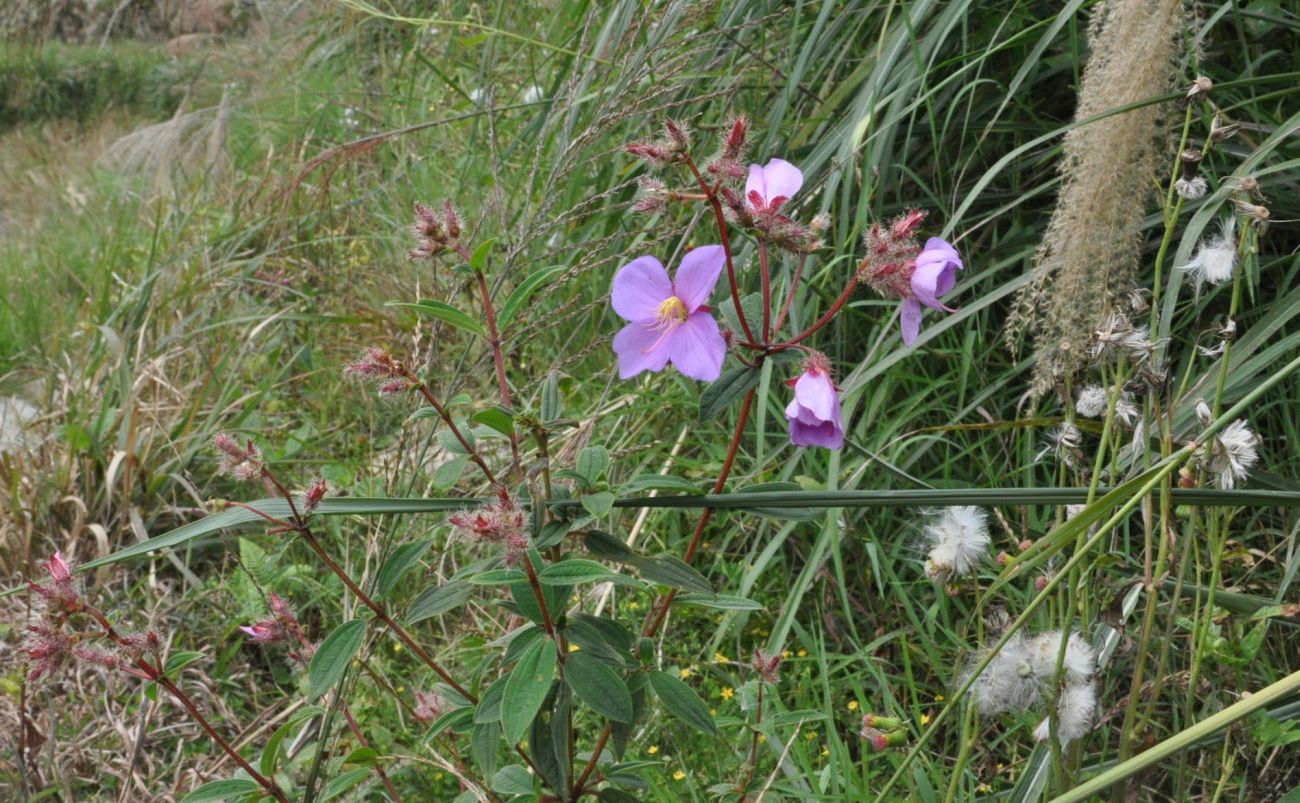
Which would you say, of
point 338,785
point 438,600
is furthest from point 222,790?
point 438,600

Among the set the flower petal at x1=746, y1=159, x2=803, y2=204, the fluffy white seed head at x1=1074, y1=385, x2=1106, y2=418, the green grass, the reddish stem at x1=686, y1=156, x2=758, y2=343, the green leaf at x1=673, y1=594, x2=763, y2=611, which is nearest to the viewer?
the reddish stem at x1=686, y1=156, x2=758, y2=343

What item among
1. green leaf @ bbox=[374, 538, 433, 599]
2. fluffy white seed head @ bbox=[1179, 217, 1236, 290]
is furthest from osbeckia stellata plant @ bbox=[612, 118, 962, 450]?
fluffy white seed head @ bbox=[1179, 217, 1236, 290]

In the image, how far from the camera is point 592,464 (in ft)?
3.39

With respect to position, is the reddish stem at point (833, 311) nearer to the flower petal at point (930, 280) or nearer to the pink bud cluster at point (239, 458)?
the flower petal at point (930, 280)

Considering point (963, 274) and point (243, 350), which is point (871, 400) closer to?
point (963, 274)

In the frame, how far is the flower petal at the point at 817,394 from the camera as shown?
909 mm

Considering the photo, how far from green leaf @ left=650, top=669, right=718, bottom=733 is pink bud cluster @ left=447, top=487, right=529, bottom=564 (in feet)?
0.73

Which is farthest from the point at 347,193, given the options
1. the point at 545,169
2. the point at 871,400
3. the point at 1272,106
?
the point at 1272,106

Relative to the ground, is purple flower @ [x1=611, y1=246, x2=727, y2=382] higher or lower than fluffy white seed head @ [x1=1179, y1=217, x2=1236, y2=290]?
higher

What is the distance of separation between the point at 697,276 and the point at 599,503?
0.20m

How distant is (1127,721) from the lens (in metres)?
1.03

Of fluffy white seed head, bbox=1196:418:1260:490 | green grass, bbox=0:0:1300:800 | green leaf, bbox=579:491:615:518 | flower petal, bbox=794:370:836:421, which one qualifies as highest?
flower petal, bbox=794:370:836:421

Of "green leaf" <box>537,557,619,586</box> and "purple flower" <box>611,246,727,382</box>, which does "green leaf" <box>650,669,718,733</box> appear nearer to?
"green leaf" <box>537,557,619,586</box>

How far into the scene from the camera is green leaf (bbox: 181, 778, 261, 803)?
1085mm
